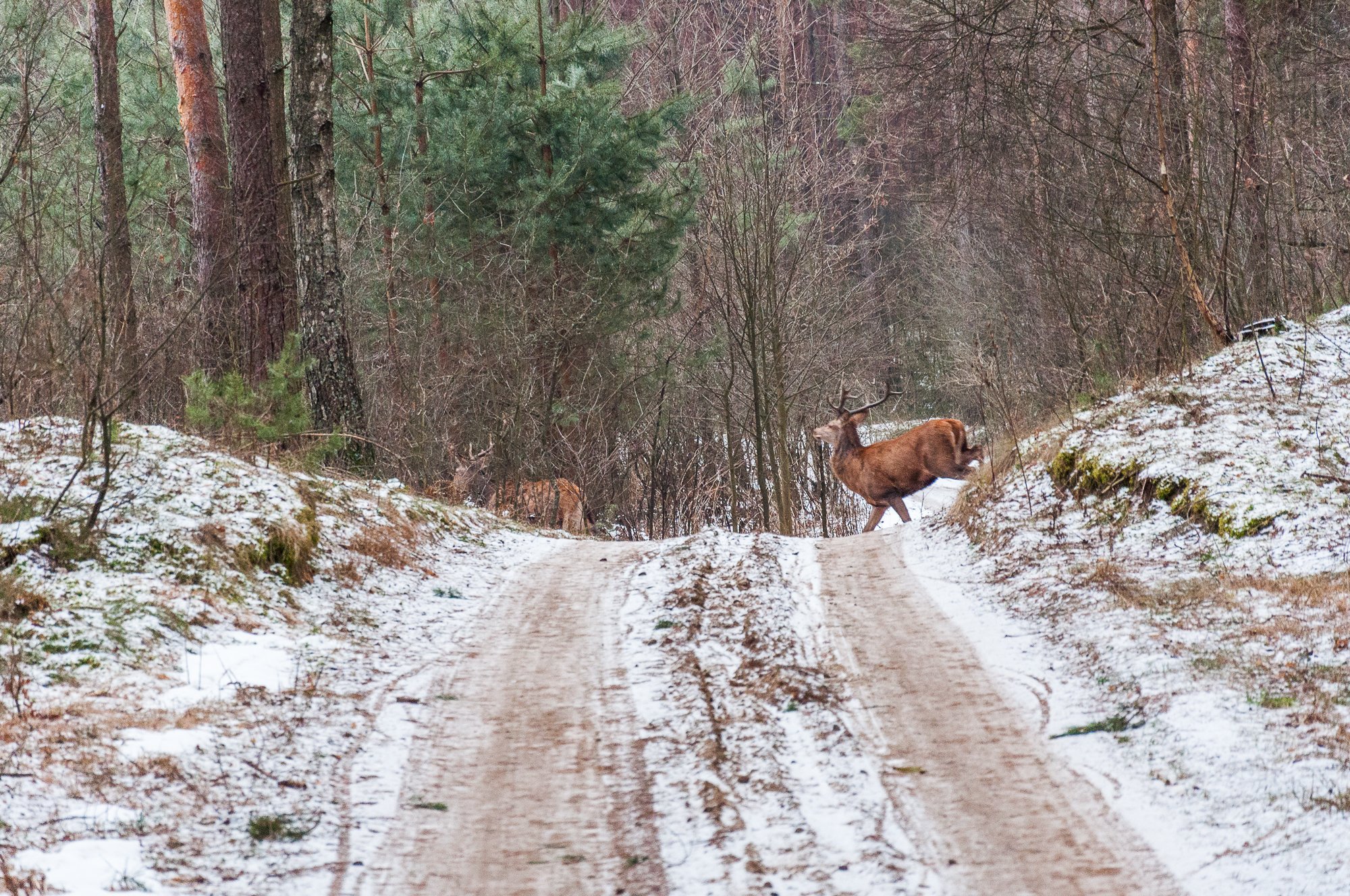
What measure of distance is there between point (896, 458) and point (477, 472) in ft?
18.4

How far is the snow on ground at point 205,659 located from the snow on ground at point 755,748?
109cm

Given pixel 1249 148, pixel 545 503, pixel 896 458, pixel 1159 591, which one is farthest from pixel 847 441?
pixel 1159 591

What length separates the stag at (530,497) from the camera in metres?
14.6

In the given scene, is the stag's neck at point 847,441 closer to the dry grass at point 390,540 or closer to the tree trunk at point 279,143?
the tree trunk at point 279,143

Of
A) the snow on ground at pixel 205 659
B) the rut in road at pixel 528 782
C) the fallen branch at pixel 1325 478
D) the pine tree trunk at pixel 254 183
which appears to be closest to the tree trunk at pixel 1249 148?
the fallen branch at pixel 1325 478

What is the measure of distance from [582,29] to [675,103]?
169cm

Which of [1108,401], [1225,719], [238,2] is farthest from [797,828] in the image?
[238,2]

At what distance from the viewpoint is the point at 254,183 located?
459 inches

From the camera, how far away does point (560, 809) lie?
13.6 ft

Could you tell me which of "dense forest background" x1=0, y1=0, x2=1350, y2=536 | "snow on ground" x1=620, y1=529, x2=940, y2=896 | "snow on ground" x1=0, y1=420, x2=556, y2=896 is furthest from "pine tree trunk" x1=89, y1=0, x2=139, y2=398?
"snow on ground" x1=620, y1=529, x2=940, y2=896

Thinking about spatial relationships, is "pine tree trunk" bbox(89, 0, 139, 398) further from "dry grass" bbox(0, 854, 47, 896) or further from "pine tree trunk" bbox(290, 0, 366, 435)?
"dry grass" bbox(0, 854, 47, 896)

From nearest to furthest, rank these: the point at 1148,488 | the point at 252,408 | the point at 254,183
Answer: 1. the point at 1148,488
2. the point at 252,408
3. the point at 254,183

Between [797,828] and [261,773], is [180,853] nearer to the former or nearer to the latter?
[261,773]

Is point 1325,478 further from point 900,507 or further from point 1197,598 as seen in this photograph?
point 900,507
